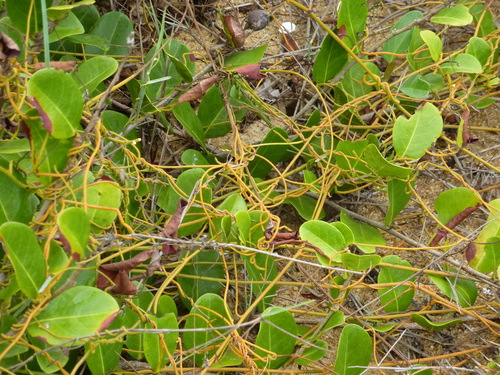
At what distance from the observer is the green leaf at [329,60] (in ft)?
5.10

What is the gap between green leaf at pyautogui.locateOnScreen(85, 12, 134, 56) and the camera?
60.7 inches

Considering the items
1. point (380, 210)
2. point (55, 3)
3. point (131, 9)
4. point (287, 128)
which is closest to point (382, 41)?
point (287, 128)

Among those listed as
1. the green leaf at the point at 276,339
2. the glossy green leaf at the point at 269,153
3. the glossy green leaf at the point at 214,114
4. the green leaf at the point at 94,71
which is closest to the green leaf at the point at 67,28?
the green leaf at the point at 94,71

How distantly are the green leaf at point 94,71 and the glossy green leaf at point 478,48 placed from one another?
0.87 meters

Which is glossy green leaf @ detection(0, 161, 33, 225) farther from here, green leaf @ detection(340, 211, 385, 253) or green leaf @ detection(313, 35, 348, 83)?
green leaf @ detection(313, 35, 348, 83)

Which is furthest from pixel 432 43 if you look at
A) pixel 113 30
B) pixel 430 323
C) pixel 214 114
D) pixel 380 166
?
pixel 113 30

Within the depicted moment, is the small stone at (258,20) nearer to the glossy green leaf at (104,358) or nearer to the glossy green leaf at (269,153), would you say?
the glossy green leaf at (269,153)

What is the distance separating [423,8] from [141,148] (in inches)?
34.3

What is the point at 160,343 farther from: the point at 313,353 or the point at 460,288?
the point at 460,288

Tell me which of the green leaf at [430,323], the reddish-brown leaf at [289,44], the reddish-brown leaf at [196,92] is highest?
the reddish-brown leaf at [196,92]

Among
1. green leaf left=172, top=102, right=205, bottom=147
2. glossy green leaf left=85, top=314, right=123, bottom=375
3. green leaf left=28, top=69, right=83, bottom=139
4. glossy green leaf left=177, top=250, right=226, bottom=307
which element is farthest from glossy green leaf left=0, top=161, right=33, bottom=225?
green leaf left=172, top=102, right=205, bottom=147

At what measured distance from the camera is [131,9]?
1.68 m

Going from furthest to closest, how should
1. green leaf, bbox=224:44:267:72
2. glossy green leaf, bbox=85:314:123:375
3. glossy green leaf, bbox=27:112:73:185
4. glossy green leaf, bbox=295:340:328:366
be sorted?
green leaf, bbox=224:44:267:72 → glossy green leaf, bbox=295:340:328:366 → glossy green leaf, bbox=85:314:123:375 → glossy green leaf, bbox=27:112:73:185

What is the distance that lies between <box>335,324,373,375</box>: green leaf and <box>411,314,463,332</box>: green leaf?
18 centimetres
